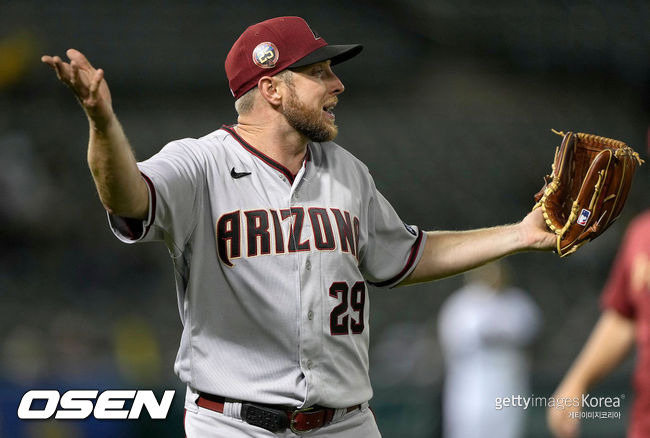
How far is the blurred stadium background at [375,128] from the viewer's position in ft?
19.5

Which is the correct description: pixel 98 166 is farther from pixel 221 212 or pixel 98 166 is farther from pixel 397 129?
pixel 397 129

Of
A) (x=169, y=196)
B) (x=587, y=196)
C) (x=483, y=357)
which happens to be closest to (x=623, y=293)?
(x=587, y=196)

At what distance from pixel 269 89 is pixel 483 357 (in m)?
3.20

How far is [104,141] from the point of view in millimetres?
1762

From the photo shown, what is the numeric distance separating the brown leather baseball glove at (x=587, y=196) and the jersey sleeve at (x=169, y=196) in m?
1.02

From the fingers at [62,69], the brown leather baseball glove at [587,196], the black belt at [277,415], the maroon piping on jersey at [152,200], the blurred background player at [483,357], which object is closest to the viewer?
the fingers at [62,69]

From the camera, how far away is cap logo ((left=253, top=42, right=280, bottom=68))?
2.38m

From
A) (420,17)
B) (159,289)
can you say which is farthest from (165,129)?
(420,17)

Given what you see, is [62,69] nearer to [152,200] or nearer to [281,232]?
[152,200]

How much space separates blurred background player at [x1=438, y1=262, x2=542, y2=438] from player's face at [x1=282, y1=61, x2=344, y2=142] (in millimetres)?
3044

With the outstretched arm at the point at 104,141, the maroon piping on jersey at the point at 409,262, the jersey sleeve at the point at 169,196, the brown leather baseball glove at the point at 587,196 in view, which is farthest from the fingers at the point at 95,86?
the brown leather baseball glove at the point at 587,196

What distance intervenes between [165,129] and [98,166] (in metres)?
5.24

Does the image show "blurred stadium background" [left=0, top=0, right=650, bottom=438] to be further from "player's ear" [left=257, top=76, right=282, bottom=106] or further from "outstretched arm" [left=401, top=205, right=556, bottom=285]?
"player's ear" [left=257, top=76, right=282, bottom=106]

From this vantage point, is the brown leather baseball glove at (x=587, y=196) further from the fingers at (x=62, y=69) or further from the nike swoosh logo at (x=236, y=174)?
the fingers at (x=62, y=69)
